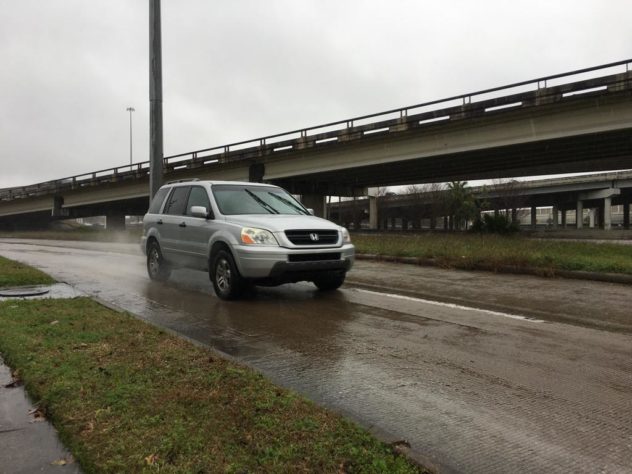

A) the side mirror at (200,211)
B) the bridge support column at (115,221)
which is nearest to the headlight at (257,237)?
the side mirror at (200,211)

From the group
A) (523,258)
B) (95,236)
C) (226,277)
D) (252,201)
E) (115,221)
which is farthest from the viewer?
(115,221)

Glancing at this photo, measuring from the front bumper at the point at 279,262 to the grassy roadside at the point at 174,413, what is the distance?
2.48 metres

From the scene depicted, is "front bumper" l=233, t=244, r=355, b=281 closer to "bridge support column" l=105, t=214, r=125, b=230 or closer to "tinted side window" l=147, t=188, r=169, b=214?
"tinted side window" l=147, t=188, r=169, b=214

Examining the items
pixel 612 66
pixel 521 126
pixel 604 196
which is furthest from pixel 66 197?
pixel 604 196

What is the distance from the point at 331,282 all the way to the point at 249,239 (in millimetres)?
1925

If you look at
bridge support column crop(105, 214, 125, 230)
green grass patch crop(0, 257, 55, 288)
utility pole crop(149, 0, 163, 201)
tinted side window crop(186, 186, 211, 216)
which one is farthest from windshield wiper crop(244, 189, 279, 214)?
bridge support column crop(105, 214, 125, 230)

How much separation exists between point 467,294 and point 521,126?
17642 mm

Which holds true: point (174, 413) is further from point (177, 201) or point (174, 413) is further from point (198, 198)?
point (177, 201)

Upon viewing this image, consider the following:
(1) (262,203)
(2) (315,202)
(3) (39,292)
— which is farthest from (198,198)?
(2) (315,202)

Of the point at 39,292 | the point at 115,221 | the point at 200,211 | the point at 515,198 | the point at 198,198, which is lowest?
the point at 39,292

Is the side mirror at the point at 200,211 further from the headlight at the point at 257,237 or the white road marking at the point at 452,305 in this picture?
the white road marking at the point at 452,305

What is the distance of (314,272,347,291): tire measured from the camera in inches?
332

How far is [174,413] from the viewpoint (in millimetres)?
3156

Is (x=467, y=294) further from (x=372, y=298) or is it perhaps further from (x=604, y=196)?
(x=604, y=196)
